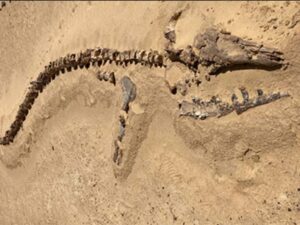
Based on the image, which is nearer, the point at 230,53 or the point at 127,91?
the point at 230,53

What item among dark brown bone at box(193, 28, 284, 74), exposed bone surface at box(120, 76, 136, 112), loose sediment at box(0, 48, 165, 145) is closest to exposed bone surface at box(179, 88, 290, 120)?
dark brown bone at box(193, 28, 284, 74)

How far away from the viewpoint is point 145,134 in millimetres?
7676

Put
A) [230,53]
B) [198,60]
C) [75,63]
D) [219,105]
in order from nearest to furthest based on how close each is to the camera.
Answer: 1. [230,53]
2. [219,105]
3. [198,60]
4. [75,63]

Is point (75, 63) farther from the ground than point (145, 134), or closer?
farther from the ground

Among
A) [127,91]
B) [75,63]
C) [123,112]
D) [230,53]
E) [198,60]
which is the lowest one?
[123,112]

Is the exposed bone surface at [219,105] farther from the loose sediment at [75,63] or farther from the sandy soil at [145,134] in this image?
the loose sediment at [75,63]

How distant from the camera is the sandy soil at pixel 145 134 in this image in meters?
6.39

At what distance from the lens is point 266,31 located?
6.46 m

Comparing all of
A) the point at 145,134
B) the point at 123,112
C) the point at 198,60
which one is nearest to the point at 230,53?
the point at 198,60

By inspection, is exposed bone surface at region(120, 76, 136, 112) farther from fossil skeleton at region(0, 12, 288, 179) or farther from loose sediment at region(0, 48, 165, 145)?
loose sediment at region(0, 48, 165, 145)

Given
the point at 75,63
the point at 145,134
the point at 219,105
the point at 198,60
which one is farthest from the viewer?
the point at 75,63

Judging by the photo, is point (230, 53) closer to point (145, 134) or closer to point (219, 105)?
point (219, 105)

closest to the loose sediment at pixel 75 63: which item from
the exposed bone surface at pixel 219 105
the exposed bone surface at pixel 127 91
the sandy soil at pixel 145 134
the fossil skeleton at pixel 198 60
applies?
the fossil skeleton at pixel 198 60

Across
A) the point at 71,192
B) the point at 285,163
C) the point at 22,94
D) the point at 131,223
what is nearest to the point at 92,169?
the point at 71,192
